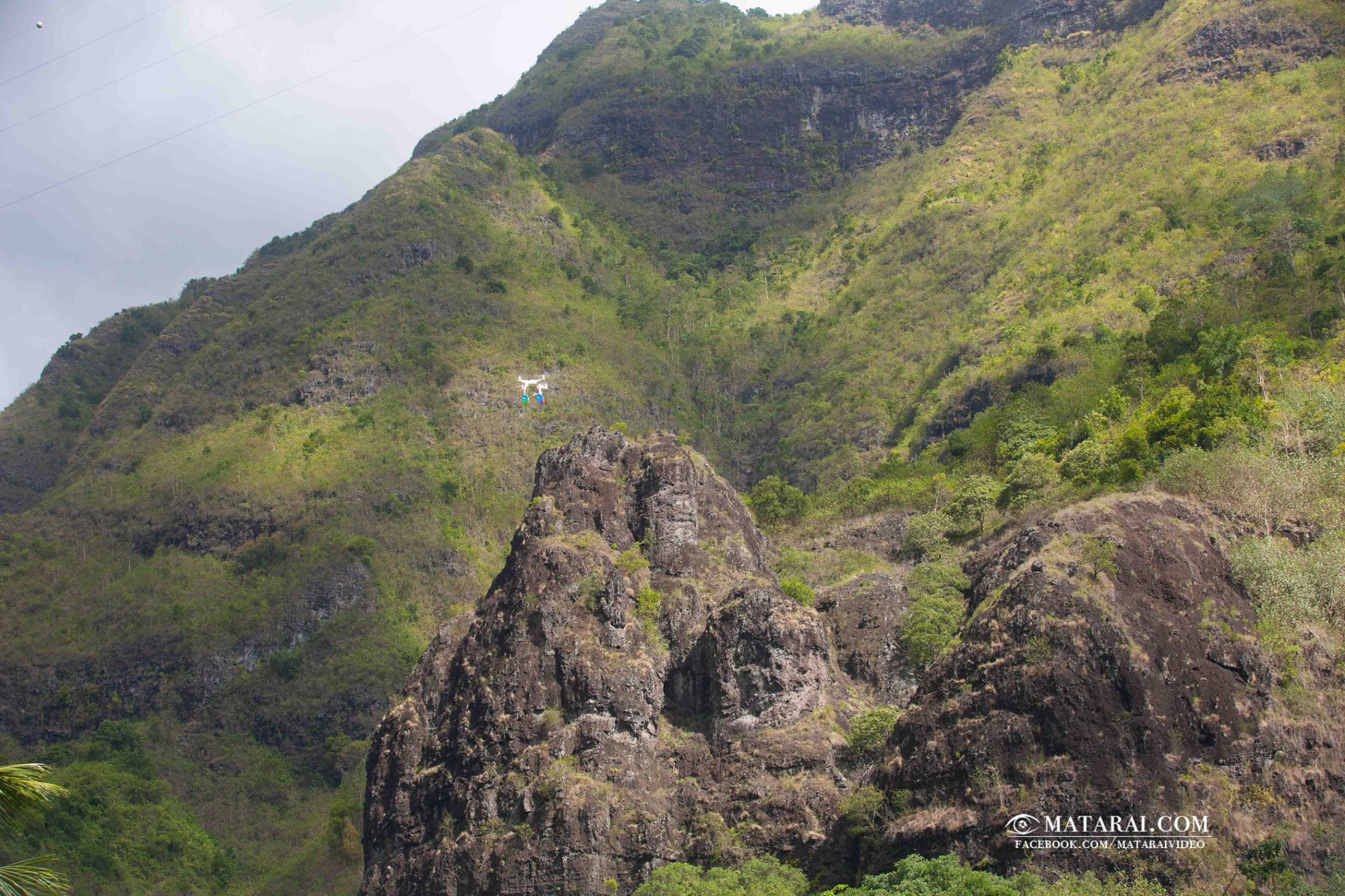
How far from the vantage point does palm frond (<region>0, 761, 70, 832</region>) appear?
23422mm

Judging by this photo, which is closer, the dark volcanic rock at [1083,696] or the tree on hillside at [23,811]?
the tree on hillside at [23,811]

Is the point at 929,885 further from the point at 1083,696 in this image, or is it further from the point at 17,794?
the point at 17,794

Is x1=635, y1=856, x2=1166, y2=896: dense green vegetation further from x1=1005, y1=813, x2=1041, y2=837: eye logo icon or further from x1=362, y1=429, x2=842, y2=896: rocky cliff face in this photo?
x1=362, y1=429, x2=842, y2=896: rocky cliff face

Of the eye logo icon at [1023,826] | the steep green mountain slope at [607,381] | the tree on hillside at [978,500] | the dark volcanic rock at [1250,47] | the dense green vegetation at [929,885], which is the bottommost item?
the dense green vegetation at [929,885]

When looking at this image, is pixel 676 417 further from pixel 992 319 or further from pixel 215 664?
pixel 215 664

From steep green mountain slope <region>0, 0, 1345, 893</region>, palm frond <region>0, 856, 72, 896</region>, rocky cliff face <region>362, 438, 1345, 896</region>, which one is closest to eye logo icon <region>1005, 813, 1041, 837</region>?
rocky cliff face <region>362, 438, 1345, 896</region>

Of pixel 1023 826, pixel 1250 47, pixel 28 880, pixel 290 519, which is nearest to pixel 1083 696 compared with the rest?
pixel 1023 826

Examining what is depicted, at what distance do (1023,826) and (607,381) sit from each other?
3828 inches

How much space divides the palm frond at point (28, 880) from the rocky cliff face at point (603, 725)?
36.7 meters

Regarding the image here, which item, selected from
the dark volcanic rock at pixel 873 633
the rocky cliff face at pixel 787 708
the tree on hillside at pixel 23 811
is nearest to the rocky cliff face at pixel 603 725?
the rocky cliff face at pixel 787 708

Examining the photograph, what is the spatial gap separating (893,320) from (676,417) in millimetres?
26174

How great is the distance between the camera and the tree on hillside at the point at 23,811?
77.1 ft

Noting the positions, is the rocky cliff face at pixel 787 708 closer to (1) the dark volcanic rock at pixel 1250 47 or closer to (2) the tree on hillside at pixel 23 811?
(2) the tree on hillside at pixel 23 811

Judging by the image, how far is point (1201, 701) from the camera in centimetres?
5441
